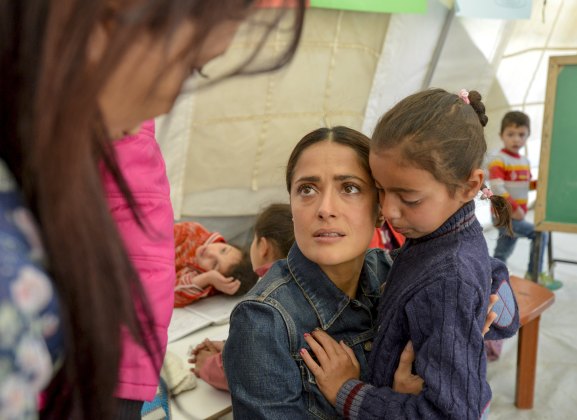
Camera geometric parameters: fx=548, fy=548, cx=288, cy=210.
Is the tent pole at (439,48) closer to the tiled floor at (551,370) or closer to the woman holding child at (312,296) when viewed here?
the tiled floor at (551,370)

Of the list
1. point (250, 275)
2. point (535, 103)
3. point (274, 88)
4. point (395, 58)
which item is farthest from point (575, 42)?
point (250, 275)

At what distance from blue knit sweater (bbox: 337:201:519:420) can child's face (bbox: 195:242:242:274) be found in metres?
1.31

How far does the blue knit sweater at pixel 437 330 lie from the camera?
91 cm

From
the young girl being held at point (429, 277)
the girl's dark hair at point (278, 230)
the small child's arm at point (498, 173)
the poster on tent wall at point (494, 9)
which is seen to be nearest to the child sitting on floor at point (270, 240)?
the girl's dark hair at point (278, 230)

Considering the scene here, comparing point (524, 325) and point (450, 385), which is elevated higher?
point (450, 385)

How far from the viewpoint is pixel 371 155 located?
3.54 ft

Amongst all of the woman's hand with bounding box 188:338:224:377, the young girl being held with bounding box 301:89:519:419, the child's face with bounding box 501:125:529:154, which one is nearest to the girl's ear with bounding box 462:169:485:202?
the young girl being held with bounding box 301:89:519:419

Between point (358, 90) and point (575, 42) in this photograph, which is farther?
point (575, 42)

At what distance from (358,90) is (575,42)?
A: 7.12 ft

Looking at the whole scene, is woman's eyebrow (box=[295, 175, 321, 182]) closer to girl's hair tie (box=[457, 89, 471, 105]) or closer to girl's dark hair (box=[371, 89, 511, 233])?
girl's dark hair (box=[371, 89, 511, 233])

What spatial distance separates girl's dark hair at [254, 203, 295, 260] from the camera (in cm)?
180

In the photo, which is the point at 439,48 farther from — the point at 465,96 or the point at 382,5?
the point at 465,96

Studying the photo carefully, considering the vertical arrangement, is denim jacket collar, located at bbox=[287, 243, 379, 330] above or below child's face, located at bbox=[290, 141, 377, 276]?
below

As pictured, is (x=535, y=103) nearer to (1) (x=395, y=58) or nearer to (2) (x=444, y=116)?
(1) (x=395, y=58)
